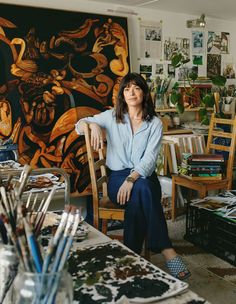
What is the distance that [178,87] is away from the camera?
3902mm

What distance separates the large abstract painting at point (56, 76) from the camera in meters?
2.99

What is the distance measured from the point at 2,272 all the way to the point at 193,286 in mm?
1578

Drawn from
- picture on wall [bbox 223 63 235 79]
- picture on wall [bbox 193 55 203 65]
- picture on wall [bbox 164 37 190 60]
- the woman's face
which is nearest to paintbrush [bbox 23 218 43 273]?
the woman's face

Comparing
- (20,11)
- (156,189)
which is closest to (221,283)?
(156,189)

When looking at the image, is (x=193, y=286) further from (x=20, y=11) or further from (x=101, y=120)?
(x=20, y=11)

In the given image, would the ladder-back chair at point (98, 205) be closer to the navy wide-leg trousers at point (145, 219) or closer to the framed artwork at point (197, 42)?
the navy wide-leg trousers at point (145, 219)

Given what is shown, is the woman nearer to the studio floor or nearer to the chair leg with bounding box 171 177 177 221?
the studio floor

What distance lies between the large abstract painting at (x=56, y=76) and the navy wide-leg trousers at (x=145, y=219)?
1.19 m

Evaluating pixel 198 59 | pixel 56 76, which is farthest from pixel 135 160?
pixel 198 59

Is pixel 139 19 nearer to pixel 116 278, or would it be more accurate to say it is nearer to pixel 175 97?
pixel 175 97

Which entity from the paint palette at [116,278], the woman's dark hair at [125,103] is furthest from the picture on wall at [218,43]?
the paint palette at [116,278]

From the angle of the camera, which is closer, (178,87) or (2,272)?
(2,272)

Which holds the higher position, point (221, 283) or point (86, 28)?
point (86, 28)

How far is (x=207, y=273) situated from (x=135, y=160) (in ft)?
2.72
